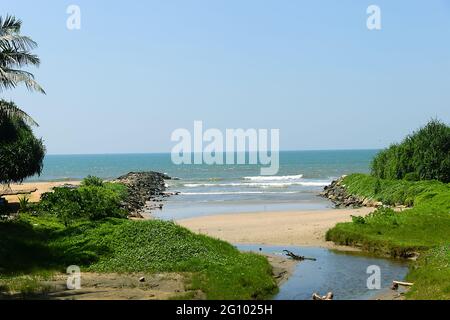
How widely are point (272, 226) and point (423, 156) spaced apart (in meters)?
24.4

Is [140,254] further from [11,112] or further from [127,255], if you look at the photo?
[11,112]

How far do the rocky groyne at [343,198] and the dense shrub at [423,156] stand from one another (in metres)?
5.32

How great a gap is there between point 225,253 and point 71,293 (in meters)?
8.81

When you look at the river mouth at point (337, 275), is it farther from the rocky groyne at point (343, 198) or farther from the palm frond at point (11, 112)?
the rocky groyne at point (343, 198)

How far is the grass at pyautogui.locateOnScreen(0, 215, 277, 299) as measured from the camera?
70.3ft

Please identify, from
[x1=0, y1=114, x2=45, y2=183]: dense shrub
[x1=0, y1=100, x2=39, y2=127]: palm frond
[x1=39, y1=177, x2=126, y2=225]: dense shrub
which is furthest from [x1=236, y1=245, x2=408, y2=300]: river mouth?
[x1=0, y1=114, x2=45, y2=183]: dense shrub

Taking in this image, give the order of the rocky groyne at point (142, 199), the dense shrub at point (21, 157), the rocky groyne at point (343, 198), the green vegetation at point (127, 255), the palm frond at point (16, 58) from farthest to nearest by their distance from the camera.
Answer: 1. the rocky groyne at point (343, 198)
2. the rocky groyne at point (142, 199)
3. the dense shrub at point (21, 157)
4. the palm frond at point (16, 58)
5. the green vegetation at point (127, 255)

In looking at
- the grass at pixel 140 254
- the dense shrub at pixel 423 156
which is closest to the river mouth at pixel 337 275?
the grass at pixel 140 254

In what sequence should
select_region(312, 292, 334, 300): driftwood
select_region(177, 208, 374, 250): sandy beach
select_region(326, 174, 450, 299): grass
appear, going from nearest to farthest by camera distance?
select_region(312, 292, 334, 300): driftwood → select_region(326, 174, 450, 299): grass → select_region(177, 208, 374, 250): sandy beach

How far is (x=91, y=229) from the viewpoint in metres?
28.3

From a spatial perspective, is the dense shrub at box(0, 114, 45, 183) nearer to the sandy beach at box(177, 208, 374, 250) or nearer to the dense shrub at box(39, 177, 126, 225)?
the dense shrub at box(39, 177, 126, 225)

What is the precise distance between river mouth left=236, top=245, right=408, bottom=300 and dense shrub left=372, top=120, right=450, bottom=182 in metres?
29.2

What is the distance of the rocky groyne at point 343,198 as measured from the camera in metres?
54.4
